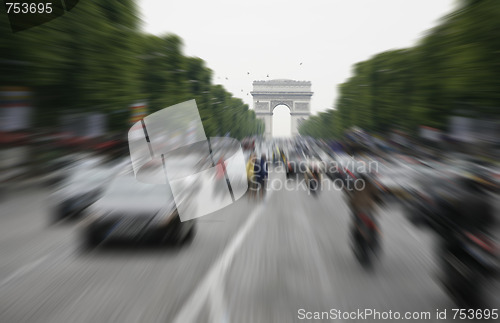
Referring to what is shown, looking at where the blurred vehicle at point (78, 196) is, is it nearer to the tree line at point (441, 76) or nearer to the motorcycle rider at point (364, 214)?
the motorcycle rider at point (364, 214)

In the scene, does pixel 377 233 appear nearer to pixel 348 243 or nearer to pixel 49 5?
pixel 348 243

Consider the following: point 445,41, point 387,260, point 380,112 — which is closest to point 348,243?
point 387,260

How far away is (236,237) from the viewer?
5.86 metres

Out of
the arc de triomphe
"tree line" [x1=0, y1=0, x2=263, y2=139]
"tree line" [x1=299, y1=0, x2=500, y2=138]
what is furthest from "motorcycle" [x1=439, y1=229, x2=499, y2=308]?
the arc de triomphe

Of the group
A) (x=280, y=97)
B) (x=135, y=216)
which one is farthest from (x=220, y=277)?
(x=280, y=97)

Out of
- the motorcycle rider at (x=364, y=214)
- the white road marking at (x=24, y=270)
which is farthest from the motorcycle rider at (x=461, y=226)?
the white road marking at (x=24, y=270)

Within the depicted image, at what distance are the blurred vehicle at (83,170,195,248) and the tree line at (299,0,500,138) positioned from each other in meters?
12.6

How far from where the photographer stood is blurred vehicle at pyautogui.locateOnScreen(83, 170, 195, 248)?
16.0 ft

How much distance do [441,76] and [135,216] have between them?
15514 millimetres

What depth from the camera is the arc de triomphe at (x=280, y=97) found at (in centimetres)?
8156

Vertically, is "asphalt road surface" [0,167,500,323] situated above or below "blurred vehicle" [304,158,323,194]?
above

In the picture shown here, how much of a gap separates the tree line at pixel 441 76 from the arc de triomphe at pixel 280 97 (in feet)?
176

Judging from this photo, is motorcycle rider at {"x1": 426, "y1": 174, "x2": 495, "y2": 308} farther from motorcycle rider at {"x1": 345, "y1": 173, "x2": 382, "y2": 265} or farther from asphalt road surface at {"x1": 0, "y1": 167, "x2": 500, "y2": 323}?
motorcycle rider at {"x1": 345, "y1": 173, "x2": 382, "y2": 265}

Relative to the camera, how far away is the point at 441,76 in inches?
595
